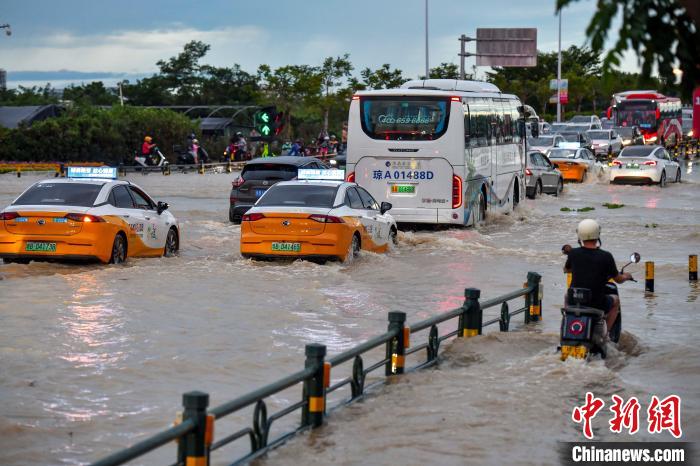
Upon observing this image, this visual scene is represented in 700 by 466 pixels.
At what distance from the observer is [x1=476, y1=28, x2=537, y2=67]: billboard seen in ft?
206

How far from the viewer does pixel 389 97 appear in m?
26.6

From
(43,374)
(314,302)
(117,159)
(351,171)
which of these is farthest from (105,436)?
(117,159)

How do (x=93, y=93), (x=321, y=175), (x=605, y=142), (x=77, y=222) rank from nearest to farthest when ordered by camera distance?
(x=77, y=222), (x=321, y=175), (x=605, y=142), (x=93, y=93)

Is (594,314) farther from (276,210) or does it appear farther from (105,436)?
(276,210)

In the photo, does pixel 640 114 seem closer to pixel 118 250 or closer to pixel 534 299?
pixel 118 250

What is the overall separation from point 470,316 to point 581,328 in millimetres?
1774

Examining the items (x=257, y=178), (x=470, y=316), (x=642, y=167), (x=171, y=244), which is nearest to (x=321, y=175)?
(x=171, y=244)

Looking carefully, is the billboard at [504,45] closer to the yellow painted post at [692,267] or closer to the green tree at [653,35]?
the yellow painted post at [692,267]

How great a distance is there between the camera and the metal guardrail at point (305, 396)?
697 cm

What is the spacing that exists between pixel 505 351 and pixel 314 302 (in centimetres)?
465

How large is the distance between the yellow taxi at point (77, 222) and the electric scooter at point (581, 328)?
922 centimetres

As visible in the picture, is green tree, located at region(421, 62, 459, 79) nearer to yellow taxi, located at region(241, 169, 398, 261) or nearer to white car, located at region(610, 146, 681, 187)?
white car, located at region(610, 146, 681, 187)

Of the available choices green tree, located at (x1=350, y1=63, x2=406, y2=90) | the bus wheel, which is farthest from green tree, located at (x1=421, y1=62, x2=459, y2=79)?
the bus wheel

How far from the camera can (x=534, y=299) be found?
15008 mm
